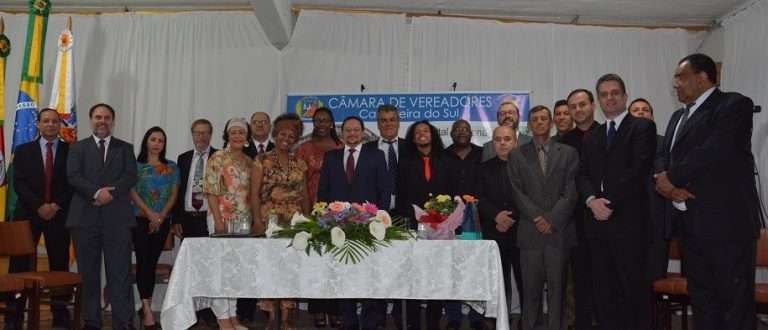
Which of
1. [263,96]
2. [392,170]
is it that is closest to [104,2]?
[263,96]

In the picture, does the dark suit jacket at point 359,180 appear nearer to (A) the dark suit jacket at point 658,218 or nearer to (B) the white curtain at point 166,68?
(A) the dark suit jacket at point 658,218

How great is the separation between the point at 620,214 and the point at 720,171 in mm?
639

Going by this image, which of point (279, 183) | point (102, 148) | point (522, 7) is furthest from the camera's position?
point (522, 7)

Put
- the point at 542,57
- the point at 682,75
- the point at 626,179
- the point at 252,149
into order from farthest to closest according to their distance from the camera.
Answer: the point at 542,57 → the point at 252,149 → the point at 626,179 → the point at 682,75

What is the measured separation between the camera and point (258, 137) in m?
5.77

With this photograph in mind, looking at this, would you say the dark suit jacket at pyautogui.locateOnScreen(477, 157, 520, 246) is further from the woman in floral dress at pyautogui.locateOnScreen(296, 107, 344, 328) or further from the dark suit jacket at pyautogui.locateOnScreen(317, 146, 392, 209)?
the woman in floral dress at pyautogui.locateOnScreen(296, 107, 344, 328)

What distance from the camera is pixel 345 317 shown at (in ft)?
14.9

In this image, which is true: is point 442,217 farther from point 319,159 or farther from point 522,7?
point 522,7

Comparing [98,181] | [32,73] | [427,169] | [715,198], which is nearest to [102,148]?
[98,181]

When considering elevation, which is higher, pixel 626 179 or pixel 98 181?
pixel 626 179

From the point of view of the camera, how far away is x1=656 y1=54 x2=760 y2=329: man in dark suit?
3.07 metres

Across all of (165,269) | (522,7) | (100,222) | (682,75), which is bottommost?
(165,269)

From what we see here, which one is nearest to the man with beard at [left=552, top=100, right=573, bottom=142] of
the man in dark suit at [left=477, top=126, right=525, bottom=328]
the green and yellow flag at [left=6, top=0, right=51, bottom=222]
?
the man in dark suit at [left=477, top=126, right=525, bottom=328]

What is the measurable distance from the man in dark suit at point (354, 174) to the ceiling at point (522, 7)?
2.99 metres
